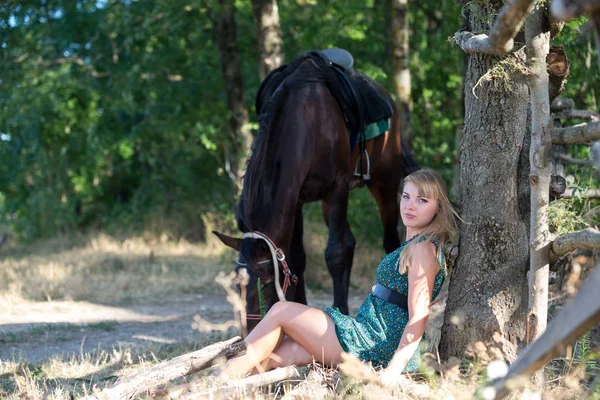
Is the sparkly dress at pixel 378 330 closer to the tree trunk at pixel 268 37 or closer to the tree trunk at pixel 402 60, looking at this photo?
the tree trunk at pixel 402 60

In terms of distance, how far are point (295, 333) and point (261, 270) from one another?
3.85 ft

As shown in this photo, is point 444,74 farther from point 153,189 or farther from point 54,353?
point 54,353

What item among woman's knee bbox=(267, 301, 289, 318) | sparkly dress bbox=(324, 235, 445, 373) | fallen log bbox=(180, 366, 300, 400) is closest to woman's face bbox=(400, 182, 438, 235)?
sparkly dress bbox=(324, 235, 445, 373)

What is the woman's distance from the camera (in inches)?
131

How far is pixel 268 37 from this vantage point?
843 cm

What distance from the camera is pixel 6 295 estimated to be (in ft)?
24.0

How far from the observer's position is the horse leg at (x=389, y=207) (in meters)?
7.04

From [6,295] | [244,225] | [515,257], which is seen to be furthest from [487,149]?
[6,295]

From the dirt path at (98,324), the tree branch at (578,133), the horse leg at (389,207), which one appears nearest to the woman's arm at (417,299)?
the tree branch at (578,133)

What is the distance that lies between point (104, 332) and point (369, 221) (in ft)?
13.9

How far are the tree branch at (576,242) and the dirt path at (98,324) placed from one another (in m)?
3.15

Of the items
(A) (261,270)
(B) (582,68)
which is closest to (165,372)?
(A) (261,270)

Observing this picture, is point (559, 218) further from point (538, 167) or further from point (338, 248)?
point (338, 248)

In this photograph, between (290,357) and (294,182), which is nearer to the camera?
(290,357)
